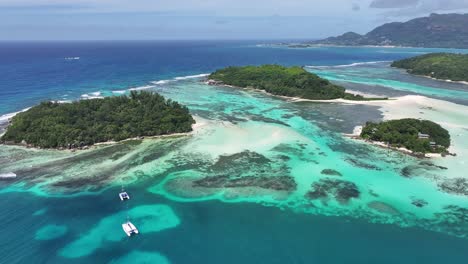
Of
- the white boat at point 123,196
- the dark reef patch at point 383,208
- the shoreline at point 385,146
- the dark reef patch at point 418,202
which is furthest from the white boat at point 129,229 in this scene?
the shoreline at point 385,146

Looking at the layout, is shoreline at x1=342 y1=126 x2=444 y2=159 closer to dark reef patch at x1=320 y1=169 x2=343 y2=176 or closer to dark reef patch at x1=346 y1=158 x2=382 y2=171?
dark reef patch at x1=346 y1=158 x2=382 y2=171

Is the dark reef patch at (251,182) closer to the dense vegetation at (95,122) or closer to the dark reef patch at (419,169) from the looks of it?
the dark reef patch at (419,169)

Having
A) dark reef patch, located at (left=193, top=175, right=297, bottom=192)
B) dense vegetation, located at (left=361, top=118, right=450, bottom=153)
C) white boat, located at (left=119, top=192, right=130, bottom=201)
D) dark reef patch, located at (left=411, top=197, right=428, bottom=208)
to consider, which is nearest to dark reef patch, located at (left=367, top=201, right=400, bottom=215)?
dark reef patch, located at (left=411, top=197, right=428, bottom=208)

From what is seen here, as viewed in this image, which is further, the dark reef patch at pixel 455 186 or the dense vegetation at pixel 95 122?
the dense vegetation at pixel 95 122

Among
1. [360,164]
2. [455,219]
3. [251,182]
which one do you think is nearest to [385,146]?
[360,164]

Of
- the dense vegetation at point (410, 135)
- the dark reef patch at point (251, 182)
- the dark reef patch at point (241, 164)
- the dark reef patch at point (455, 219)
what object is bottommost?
the dark reef patch at point (455, 219)

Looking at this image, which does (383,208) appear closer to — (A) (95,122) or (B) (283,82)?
(A) (95,122)

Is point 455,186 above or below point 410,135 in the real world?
below
